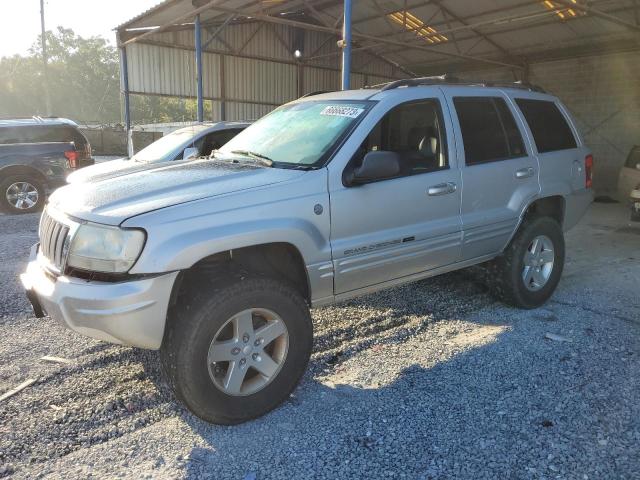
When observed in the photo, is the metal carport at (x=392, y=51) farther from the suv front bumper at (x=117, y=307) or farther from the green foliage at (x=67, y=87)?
the green foliage at (x=67, y=87)

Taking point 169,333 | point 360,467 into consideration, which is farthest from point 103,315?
point 360,467

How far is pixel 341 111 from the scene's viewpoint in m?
3.60

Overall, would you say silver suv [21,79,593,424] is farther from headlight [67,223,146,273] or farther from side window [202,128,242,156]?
side window [202,128,242,156]

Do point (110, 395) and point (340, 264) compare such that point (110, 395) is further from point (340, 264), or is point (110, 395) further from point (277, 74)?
point (277, 74)

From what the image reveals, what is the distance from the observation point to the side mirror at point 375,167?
10.2 ft

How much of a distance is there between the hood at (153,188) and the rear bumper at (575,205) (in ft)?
9.85

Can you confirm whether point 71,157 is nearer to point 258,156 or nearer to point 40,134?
point 40,134

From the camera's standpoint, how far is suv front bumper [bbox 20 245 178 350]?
2.49 meters

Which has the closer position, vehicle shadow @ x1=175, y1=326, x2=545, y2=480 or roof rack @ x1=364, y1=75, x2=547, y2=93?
vehicle shadow @ x1=175, y1=326, x2=545, y2=480

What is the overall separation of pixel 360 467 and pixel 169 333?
3.91 ft

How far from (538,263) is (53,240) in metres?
3.91

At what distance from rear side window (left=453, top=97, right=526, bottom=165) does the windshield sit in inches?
181

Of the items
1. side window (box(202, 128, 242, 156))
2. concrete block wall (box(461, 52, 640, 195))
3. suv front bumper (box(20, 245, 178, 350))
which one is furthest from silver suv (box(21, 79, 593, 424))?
concrete block wall (box(461, 52, 640, 195))

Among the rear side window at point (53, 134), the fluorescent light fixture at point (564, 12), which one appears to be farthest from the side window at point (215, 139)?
the fluorescent light fixture at point (564, 12)
